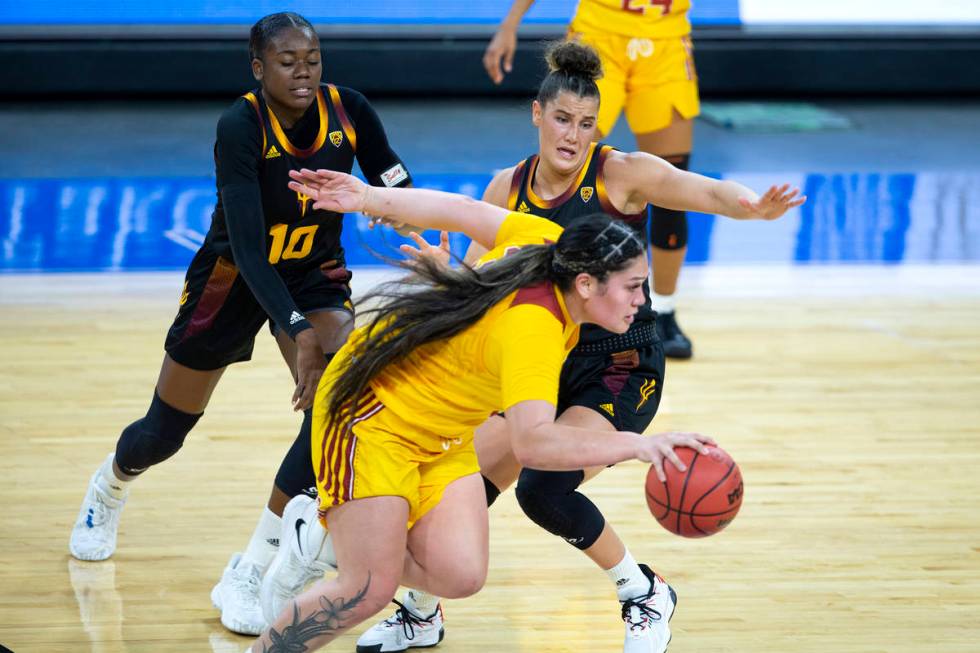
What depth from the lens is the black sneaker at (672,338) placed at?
19.4 feet

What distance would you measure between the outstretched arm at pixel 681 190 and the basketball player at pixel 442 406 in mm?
481

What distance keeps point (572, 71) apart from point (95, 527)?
74.7 inches

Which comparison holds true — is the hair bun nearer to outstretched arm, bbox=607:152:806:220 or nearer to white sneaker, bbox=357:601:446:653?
outstretched arm, bbox=607:152:806:220

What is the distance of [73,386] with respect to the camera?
5402 millimetres

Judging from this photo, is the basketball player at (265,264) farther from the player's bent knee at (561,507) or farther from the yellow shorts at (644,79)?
the yellow shorts at (644,79)

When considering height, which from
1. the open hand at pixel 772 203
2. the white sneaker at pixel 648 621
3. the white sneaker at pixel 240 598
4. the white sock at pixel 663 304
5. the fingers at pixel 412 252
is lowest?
the white sock at pixel 663 304

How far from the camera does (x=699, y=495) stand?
2791 mm

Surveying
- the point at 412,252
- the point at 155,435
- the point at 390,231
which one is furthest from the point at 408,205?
the point at 390,231

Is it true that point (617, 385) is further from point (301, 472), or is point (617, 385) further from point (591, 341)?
point (301, 472)

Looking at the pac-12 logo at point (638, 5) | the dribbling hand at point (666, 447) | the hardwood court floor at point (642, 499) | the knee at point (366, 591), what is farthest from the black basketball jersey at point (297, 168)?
the pac-12 logo at point (638, 5)

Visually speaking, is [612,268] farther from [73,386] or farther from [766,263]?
[766,263]

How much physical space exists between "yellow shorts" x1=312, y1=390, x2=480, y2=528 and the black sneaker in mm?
3024

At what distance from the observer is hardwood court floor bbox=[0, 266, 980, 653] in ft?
11.5

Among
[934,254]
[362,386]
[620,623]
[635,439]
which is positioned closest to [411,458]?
[362,386]
